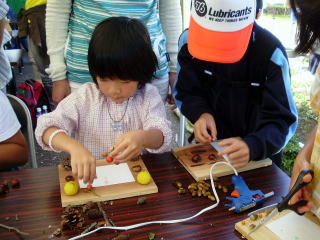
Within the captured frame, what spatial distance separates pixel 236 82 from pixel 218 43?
0.32 metres

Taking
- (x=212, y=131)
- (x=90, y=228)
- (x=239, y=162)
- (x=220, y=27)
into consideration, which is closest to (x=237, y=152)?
(x=239, y=162)

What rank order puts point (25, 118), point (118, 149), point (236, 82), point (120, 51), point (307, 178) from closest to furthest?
point (307, 178) → point (118, 149) → point (120, 51) → point (236, 82) → point (25, 118)

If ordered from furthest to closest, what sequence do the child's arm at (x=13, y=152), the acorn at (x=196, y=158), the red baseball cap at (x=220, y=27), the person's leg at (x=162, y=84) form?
the person's leg at (x=162, y=84), the child's arm at (x=13, y=152), the acorn at (x=196, y=158), the red baseball cap at (x=220, y=27)

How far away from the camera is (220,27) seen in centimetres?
83

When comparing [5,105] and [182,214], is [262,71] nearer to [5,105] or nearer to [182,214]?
[182,214]

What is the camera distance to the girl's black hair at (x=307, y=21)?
0.68m

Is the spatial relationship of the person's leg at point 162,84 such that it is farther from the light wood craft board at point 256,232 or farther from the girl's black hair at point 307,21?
the light wood craft board at point 256,232

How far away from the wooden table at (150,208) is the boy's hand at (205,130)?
0.15 metres

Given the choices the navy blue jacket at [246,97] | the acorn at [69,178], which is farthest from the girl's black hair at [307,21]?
the acorn at [69,178]

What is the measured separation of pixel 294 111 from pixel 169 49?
697mm

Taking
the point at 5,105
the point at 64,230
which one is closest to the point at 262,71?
the point at 64,230

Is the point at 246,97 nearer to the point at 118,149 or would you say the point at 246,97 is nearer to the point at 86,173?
the point at 118,149

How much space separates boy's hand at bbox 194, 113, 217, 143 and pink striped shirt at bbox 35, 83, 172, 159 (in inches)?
4.0

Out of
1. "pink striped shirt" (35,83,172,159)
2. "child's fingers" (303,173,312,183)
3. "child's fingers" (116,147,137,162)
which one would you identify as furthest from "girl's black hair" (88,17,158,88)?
"child's fingers" (303,173,312,183)
